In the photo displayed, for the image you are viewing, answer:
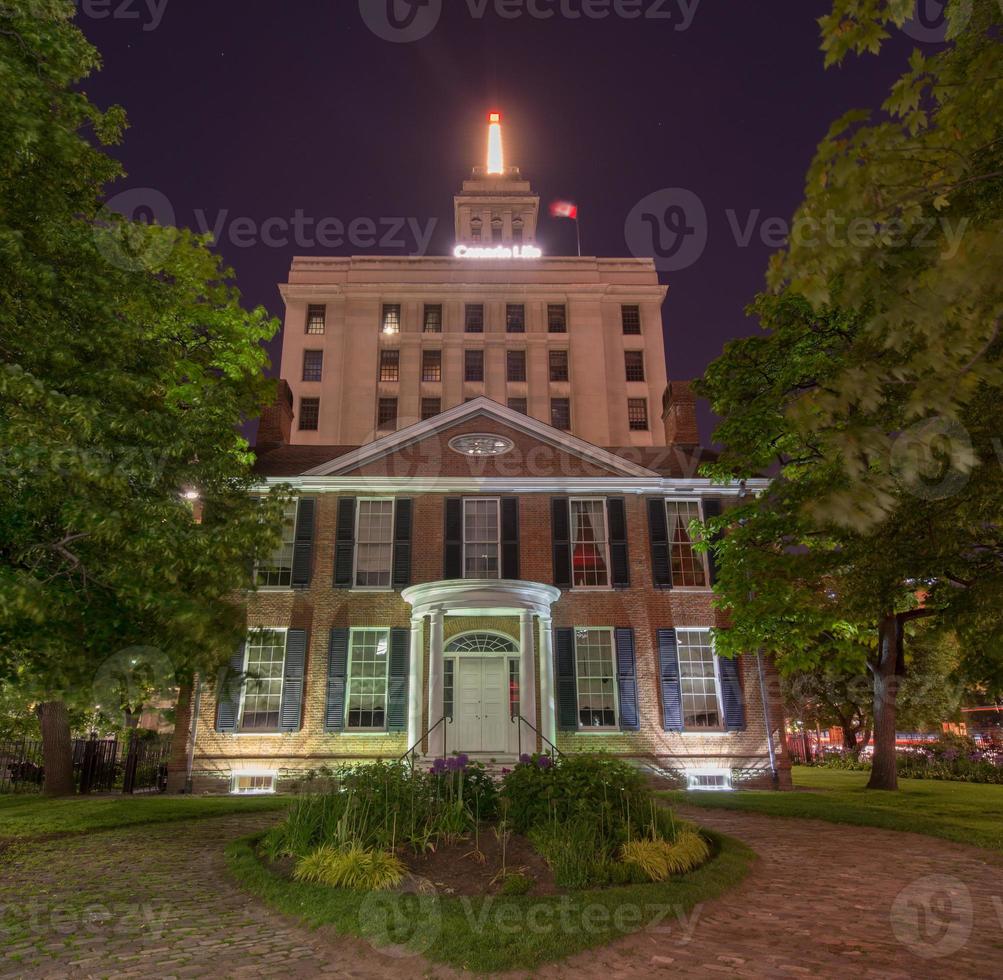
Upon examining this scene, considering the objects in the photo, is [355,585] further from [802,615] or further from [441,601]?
[802,615]

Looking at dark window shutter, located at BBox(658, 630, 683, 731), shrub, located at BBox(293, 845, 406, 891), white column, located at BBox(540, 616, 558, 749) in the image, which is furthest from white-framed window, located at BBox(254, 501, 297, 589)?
shrub, located at BBox(293, 845, 406, 891)

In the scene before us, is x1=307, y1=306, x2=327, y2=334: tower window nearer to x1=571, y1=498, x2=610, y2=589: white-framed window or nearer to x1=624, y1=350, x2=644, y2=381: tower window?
x1=624, y1=350, x2=644, y2=381: tower window

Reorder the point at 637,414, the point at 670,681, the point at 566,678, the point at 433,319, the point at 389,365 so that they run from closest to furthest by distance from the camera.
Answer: the point at 566,678 < the point at 670,681 < the point at 389,365 < the point at 637,414 < the point at 433,319

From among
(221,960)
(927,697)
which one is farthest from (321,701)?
(927,697)

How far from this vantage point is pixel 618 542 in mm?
18750

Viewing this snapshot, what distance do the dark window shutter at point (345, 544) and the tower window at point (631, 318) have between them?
35.6 metres

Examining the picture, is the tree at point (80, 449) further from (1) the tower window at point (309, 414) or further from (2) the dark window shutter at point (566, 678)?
(1) the tower window at point (309, 414)

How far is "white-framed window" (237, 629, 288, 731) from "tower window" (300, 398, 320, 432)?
98.3 feet

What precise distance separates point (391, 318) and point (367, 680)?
3521cm

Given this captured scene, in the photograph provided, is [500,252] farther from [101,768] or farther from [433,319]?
[101,768]

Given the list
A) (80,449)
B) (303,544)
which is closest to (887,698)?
(303,544)

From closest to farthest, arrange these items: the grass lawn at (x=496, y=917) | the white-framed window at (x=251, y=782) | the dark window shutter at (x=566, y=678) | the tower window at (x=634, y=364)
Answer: the grass lawn at (x=496, y=917), the white-framed window at (x=251, y=782), the dark window shutter at (x=566, y=678), the tower window at (x=634, y=364)

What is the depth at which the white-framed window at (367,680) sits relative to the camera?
17031 mm

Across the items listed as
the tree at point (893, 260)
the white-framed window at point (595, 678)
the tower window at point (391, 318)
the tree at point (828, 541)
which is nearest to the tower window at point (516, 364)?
the tower window at point (391, 318)
